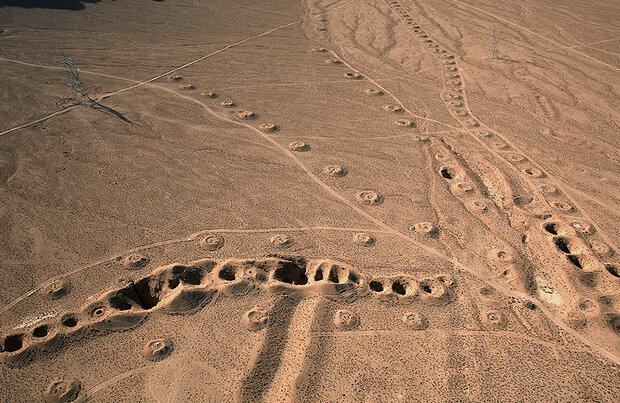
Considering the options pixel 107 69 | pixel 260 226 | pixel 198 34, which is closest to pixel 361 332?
pixel 260 226

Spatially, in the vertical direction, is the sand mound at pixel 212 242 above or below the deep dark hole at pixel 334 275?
above

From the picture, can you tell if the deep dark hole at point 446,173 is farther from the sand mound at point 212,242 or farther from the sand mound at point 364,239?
the sand mound at point 212,242

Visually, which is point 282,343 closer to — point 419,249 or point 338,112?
point 419,249

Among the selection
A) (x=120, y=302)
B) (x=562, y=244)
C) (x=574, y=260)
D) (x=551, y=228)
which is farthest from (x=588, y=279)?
(x=120, y=302)

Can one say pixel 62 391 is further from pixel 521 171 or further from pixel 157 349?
pixel 521 171

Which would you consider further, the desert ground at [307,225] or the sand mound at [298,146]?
the sand mound at [298,146]

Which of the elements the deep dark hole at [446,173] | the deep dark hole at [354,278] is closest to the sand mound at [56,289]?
the deep dark hole at [354,278]
